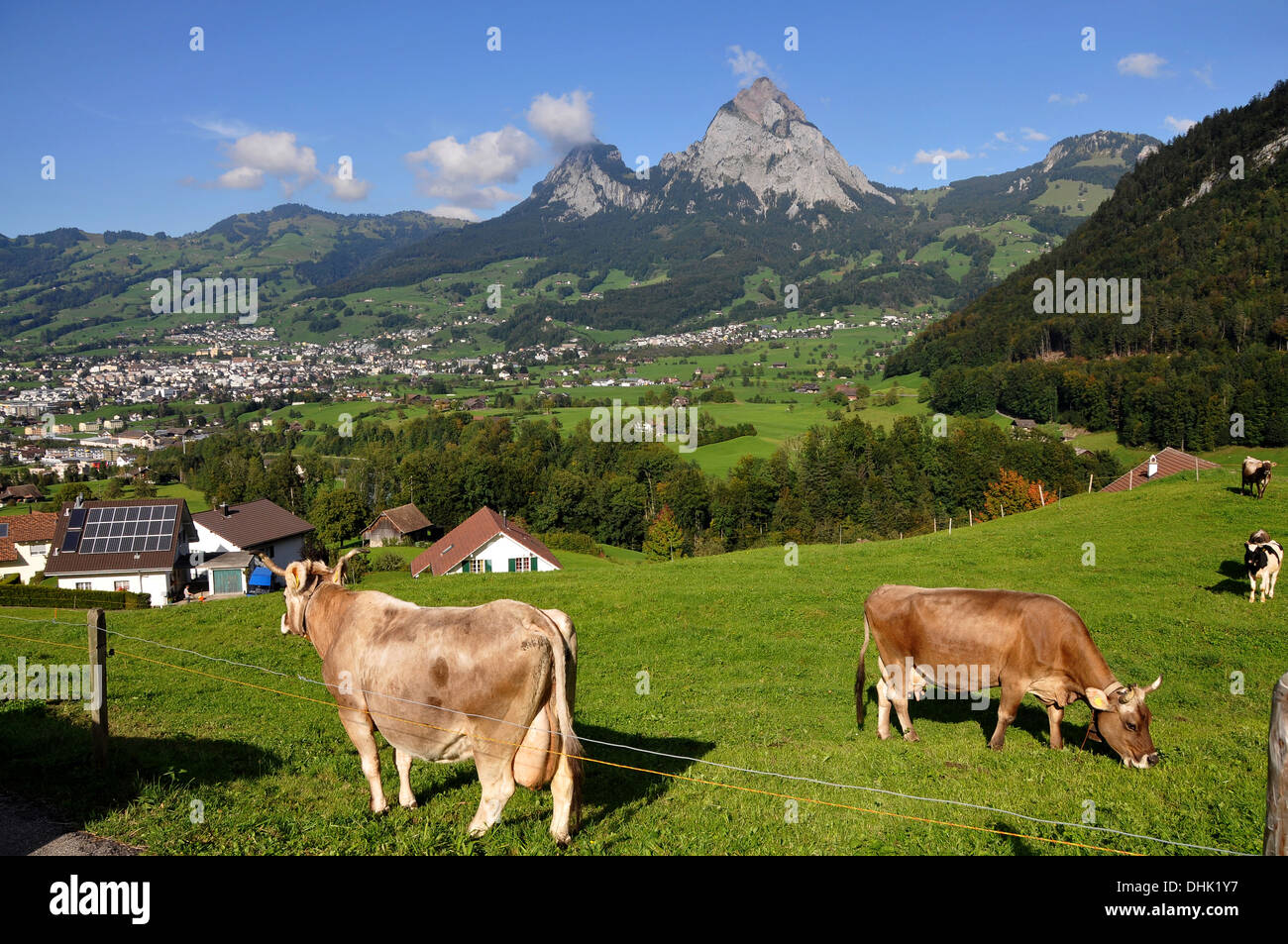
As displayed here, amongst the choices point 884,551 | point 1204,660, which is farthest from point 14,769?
point 884,551

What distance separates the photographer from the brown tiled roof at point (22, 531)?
210 feet

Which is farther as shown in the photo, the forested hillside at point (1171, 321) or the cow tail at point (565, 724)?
the forested hillside at point (1171, 321)

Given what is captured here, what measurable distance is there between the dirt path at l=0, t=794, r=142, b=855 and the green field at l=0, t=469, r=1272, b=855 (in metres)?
0.19

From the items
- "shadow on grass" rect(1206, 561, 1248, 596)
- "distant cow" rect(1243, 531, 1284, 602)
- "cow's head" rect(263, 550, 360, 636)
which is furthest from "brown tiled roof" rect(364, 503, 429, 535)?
"distant cow" rect(1243, 531, 1284, 602)

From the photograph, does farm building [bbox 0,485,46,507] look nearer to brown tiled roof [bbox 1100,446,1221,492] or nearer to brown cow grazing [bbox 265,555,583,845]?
brown cow grazing [bbox 265,555,583,845]

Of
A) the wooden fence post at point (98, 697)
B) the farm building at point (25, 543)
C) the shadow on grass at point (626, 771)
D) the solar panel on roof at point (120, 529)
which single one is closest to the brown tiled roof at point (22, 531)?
the farm building at point (25, 543)

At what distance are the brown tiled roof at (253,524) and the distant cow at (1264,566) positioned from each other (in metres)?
66.5

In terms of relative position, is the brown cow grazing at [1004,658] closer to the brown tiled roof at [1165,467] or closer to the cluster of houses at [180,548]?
the cluster of houses at [180,548]

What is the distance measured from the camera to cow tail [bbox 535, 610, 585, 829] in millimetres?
6996

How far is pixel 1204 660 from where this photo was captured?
15.2 meters

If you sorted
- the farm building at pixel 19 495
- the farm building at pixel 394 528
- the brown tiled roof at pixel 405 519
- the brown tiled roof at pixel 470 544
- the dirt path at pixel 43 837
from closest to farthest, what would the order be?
the dirt path at pixel 43 837 → the brown tiled roof at pixel 470 544 → the farm building at pixel 394 528 → the brown tiled roof at pixel 405 519 → the farm building at pixel 19 495

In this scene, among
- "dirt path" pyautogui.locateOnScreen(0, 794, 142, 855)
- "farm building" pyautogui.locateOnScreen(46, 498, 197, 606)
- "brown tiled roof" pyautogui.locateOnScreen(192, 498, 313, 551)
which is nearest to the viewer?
"dirt path" pyautogui.locateOnScreen(0, 794, 142, 855)
